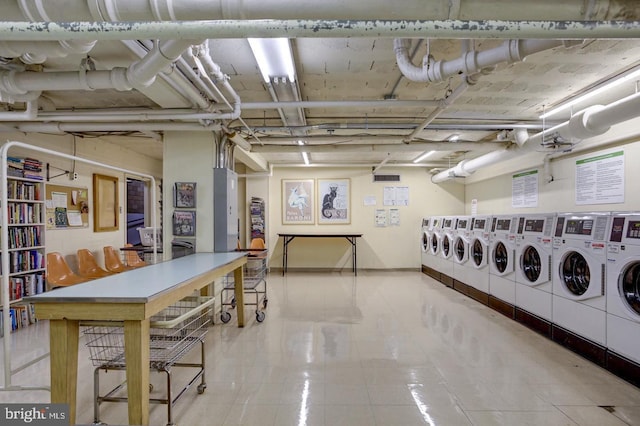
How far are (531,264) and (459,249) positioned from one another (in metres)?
2.09

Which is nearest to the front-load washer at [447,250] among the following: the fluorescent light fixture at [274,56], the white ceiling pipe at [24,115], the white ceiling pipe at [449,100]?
the white ceiling pipe at [449,100]

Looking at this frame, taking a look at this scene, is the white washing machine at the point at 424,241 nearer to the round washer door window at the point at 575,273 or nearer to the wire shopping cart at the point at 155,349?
the round washer door window at the point at 575,273

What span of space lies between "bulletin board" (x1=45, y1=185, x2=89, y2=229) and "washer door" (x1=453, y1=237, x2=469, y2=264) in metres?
6.54

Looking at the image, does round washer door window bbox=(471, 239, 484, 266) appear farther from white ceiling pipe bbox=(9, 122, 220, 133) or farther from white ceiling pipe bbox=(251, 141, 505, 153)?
white ceiling pipe bbox=(9, 122, 220, 133)

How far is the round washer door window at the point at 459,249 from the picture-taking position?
20.1 ft

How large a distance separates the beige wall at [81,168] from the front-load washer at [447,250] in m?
6.51

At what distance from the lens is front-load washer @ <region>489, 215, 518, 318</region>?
443 centimetres

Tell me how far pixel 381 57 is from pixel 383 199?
19.0 ft

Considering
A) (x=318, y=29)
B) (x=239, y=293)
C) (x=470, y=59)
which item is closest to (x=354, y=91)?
(x=470, y=59)

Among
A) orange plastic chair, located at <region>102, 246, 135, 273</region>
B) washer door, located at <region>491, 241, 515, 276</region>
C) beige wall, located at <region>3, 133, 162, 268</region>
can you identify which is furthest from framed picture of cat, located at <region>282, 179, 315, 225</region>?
washer door, located at <region>491, 241, 515, 276</region>

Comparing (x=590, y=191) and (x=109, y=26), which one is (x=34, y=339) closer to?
(x=109, y=26)

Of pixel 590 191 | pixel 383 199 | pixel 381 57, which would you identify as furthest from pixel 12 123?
pixel 590 191

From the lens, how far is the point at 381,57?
2.99 meters

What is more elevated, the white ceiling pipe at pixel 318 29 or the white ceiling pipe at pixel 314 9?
the white ceiling pipe at pixel 314 9
